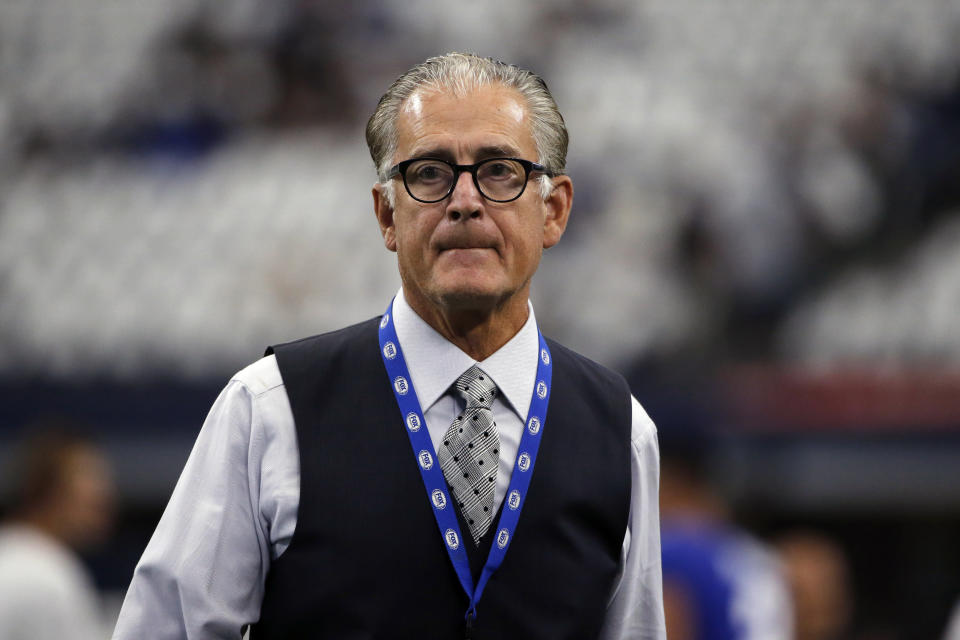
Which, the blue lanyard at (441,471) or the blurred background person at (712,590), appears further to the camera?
the blurred background person at (712,590)

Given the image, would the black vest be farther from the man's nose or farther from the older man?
the man's nose

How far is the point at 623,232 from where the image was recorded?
8.42 metres

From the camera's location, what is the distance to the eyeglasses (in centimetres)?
200

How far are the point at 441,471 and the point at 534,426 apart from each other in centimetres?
17

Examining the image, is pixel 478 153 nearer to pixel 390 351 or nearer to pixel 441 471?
pixel 390 351

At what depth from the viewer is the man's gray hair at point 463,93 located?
2.05m

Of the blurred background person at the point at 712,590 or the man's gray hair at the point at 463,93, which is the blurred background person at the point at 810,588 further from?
the man's gray hair at the point at 463,93

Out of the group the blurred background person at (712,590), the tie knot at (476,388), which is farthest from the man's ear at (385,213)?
the blurred background person at (712,590)

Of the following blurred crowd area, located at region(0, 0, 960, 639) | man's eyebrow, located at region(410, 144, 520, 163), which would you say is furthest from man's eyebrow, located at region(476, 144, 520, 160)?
blurred crowd area, located at region(0, 0, 960, 639)

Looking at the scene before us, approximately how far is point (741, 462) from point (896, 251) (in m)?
2.21

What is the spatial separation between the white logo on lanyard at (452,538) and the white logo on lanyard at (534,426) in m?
0.21

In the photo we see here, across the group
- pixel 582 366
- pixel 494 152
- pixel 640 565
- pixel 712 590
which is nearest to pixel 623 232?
pixel 712 590

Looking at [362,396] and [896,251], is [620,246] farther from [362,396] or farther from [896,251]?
[362,396]

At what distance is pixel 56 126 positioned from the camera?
1076 cm
